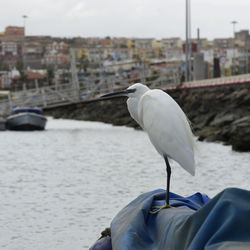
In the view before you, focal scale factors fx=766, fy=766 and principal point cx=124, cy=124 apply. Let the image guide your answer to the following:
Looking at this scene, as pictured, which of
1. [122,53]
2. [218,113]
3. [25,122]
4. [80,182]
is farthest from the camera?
[122,53]

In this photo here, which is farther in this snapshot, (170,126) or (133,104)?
(133,104)

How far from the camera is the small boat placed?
3791cm

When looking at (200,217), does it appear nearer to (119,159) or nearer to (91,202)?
(91,202)

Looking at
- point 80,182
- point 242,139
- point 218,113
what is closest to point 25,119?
point 218,113

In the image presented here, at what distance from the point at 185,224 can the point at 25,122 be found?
3366cm

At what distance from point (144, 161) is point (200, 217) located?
1782 centimetres

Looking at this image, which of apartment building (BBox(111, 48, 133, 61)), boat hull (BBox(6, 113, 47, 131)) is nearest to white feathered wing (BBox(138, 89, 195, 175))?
boat hull (BBox(6, 113, 47, 131))

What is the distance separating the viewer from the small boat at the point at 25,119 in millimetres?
37906

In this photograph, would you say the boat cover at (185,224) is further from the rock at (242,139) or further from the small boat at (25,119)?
A: the small boat at (25,119)

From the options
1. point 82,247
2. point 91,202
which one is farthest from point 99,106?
point 82,247

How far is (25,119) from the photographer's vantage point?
125 ft

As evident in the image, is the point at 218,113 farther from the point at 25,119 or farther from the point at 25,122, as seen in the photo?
the point at 25,122

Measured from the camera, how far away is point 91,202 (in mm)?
13805

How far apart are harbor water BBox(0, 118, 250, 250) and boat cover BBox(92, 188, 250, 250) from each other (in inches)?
48.4
